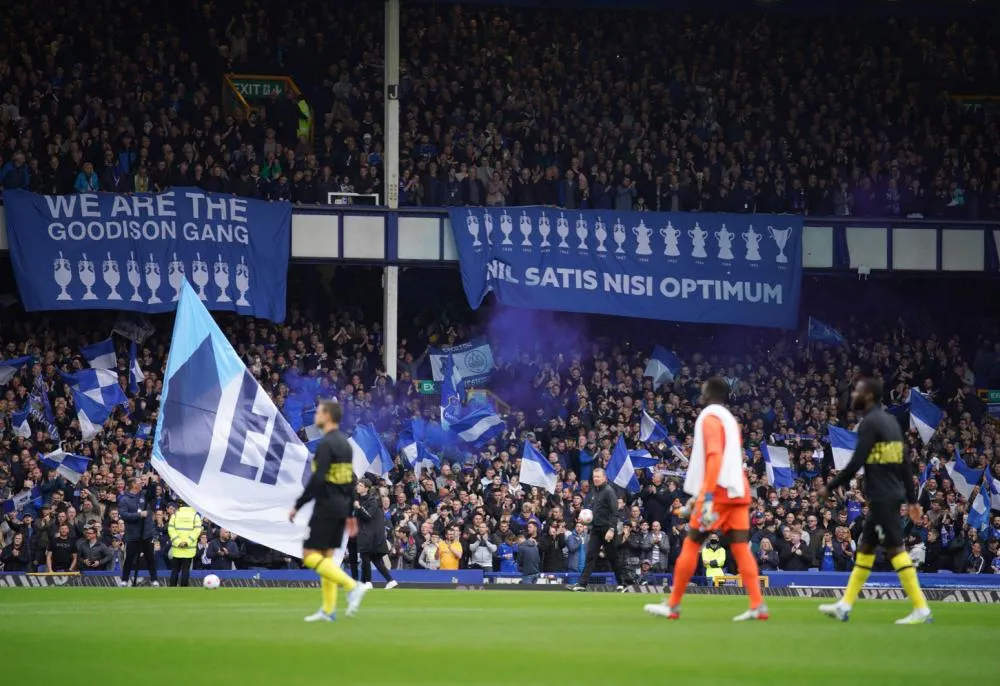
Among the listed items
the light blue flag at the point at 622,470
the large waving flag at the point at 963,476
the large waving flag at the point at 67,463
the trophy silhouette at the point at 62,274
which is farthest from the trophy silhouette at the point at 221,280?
the large waving flag at the point at 963,476

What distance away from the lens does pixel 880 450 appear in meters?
13.8

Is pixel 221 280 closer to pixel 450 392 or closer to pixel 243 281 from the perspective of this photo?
pixel 243 281

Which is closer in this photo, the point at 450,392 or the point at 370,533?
A: the point at 370,533

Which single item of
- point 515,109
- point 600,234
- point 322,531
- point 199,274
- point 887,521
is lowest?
point 322,531

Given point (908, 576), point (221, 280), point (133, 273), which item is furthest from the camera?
point (221, 280)

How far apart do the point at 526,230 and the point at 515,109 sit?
12.4 feet

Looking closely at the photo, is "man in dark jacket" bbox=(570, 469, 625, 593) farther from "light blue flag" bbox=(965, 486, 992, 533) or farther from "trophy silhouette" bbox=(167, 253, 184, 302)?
"trophy silhouette" bbox=(167, 253, 184, 302)

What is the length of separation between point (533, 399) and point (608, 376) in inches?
78.3

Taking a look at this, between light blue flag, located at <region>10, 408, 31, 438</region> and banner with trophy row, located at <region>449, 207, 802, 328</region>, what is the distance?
10.3 meters

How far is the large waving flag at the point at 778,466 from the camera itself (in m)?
32.3

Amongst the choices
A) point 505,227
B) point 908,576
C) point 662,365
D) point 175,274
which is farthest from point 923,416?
point 908,576

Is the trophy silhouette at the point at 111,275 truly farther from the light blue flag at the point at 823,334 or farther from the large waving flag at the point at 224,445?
the light blue flag at the point at 823,334

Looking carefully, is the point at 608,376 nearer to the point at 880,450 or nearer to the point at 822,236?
the point at 822,236

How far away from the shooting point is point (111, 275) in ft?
113
